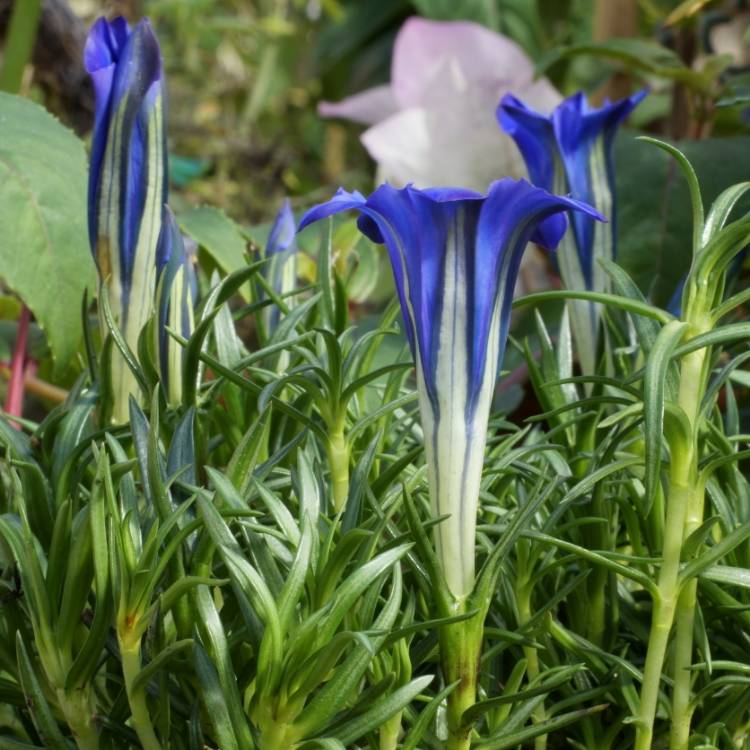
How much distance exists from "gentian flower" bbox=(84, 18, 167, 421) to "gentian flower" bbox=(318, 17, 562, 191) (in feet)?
1.35

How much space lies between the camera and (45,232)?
1.52 feet

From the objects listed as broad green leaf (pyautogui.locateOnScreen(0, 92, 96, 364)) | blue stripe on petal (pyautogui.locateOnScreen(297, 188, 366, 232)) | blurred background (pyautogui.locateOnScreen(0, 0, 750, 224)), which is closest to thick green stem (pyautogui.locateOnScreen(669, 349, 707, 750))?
blue stripe on petal (pyautogui.locateOnScreen(297, 188, 366, 232))

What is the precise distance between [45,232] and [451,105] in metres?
0.40

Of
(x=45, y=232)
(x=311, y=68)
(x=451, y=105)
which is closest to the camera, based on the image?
(x=45, y=232)

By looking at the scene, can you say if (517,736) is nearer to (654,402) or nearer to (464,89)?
(654,402)

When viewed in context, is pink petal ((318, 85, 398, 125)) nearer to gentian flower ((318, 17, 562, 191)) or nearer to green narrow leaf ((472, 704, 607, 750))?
gentian flower ((318, 17, 562, 191))

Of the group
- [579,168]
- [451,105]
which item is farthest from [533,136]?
[451,105]

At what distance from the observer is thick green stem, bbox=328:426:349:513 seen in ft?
1.02

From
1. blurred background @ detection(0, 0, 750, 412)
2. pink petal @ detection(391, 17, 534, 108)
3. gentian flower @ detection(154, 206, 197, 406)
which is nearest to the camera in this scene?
gentian flower @ detection(154, 206, 197, 406)

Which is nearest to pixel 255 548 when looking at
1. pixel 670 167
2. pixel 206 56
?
pixel 670 167

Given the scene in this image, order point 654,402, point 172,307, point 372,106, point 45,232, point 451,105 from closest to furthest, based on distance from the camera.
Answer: point 654,402, point 172,307, point 45,232, point 451,105, point 372,106

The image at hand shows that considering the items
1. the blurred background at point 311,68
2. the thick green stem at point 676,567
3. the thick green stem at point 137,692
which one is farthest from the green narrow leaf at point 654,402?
the blurred background at point 311,68

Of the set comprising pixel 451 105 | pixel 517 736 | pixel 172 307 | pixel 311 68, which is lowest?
pixel 517 736

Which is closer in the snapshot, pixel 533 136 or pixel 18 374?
pixel 533 136
